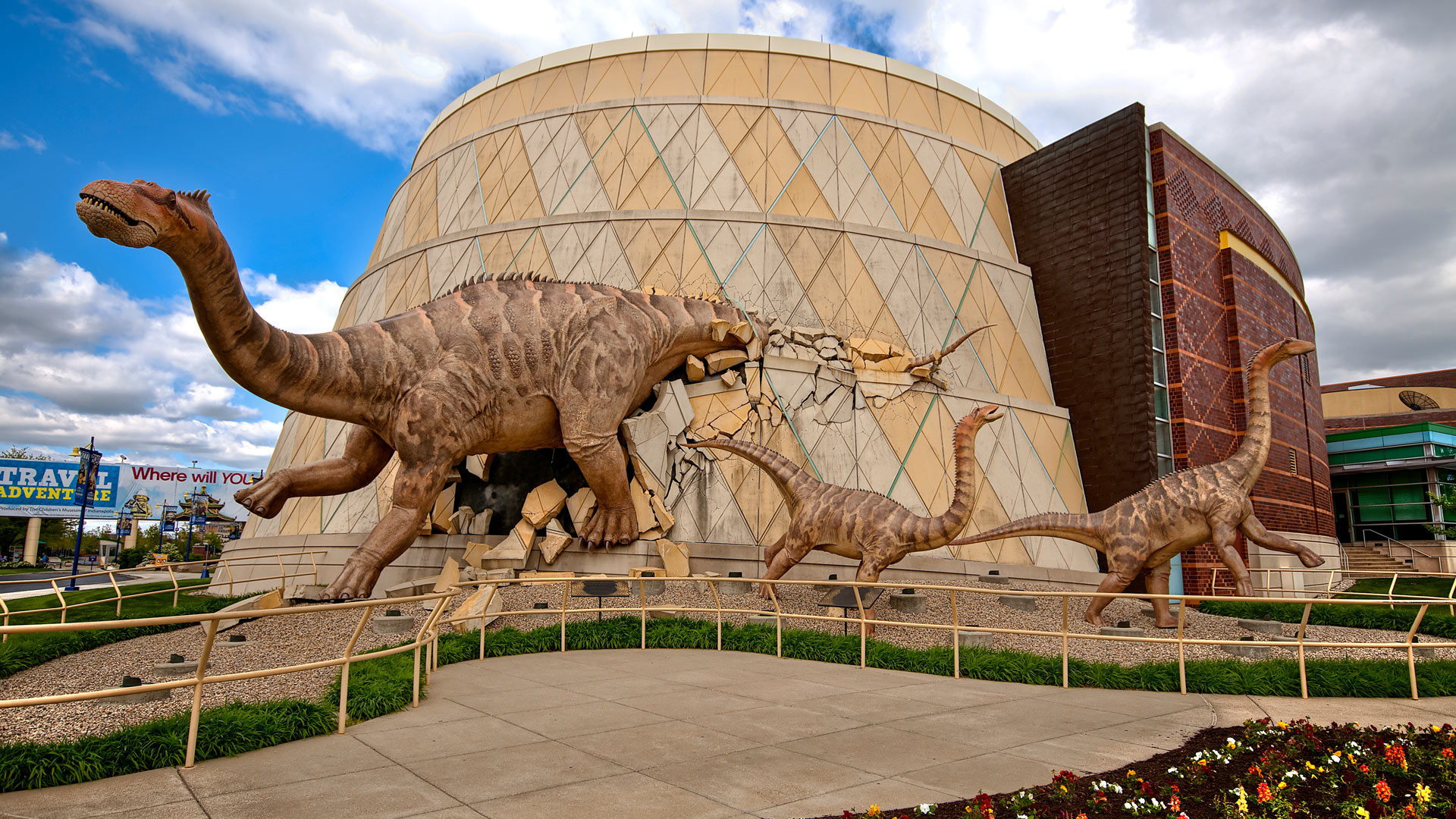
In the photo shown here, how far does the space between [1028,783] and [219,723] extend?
205 inches

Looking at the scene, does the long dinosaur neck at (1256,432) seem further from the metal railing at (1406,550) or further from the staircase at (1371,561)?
the metal railing at (1406,550)

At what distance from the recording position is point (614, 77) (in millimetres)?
23469

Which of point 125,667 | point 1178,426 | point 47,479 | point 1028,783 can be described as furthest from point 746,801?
point 47,479

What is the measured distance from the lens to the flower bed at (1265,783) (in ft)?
14.1

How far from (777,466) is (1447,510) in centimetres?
3559

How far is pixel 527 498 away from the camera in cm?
1594

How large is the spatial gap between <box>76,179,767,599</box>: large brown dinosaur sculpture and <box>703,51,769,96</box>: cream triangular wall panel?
363 inches

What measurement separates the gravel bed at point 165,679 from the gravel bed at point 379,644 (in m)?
0.02

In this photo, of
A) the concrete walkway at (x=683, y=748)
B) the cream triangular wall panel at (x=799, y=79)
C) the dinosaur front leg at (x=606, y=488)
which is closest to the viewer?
the concrete walkway at (x=683, y=748)

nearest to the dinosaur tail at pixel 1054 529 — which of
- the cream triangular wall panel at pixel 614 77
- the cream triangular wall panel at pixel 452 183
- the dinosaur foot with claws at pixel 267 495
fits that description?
the dinosaur foot with claws at pixel 267 495

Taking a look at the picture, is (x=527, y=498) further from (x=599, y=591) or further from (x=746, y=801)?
(x=746, y=801)

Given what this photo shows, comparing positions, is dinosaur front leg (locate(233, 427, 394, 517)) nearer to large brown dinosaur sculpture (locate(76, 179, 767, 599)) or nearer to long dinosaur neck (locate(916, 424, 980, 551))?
large brown dinosaur sculpture (locate(76, 179, 767, 599))

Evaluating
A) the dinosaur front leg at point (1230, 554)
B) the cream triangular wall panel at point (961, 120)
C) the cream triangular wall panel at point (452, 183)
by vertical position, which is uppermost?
the cream triangular wall panel at point (961, 120)

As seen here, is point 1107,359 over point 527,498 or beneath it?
over
